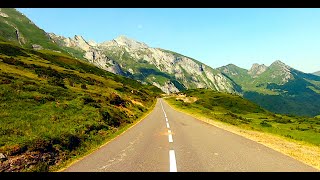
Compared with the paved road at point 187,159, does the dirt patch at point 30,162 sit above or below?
below

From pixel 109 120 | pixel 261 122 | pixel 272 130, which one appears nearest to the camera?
pixel 109 120

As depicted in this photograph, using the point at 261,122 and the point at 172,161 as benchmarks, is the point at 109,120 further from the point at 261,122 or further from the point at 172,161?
the point at 261,122

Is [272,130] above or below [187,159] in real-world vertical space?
below

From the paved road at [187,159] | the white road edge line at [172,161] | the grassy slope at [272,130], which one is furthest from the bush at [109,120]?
the white road edge line at [172,161]

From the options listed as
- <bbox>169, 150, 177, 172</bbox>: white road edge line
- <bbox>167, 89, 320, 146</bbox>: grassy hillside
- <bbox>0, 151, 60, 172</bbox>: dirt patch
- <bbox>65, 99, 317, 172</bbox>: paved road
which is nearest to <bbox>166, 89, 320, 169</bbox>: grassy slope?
<bbox>167, 89, 320, 146</bbox>: grassy hillside

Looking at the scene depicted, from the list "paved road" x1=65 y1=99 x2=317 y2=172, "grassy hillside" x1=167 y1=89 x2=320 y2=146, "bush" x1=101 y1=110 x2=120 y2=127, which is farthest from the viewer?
"grassy hillside" x1=167 y1=89 x2=320 y2=146

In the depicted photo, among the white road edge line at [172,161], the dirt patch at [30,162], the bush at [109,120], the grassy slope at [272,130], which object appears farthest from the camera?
the bush at [109,120]

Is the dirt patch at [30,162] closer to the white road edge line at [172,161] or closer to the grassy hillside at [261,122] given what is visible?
the white road edge line at [172,161]

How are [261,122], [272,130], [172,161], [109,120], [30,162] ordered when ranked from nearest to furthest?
[172,161] → [30,162] → [109,120] → [272,130] → [261,122]

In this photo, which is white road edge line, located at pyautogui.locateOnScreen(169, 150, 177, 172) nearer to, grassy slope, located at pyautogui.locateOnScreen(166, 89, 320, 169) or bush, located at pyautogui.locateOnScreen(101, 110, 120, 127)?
grassy slope, located at pyautogui.locateOnScreen(166, 89, 320, 169)

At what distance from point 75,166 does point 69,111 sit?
1704 cm

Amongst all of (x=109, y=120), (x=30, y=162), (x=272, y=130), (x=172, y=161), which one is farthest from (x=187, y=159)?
(x=272, y=130)
